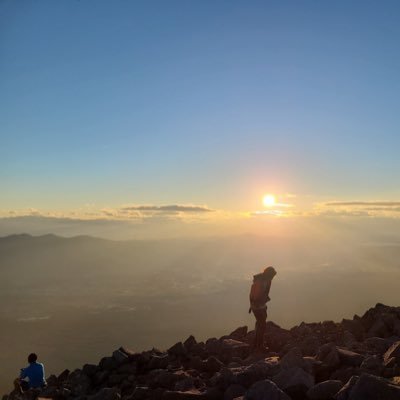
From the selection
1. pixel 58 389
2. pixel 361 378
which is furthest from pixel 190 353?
pixel 361 378

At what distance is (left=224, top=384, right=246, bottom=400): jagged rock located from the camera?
1053cm

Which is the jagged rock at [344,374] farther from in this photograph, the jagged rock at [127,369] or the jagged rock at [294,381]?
the jagged rock at [127,369]

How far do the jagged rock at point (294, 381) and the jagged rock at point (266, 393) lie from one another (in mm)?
583

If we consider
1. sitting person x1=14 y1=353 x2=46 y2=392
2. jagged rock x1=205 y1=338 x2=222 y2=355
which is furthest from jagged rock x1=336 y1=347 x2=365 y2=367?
sitting person x1=14 y1=353 x2=46 y2=392

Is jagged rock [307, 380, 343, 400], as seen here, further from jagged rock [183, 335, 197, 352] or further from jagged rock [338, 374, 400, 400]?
jagged rock [183, 335, 197, 352]

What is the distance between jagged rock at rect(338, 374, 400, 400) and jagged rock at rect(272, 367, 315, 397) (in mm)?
1492

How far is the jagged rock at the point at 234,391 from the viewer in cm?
1053

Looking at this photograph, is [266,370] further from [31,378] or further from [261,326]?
[31,378]

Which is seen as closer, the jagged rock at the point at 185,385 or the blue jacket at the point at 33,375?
the jagged rock at the point at 185,385

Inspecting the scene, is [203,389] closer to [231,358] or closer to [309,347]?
[231,358]

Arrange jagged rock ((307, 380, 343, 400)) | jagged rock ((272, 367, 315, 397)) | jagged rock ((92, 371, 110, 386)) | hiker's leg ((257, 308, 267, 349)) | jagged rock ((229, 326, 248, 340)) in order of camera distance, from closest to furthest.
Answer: jagged rock ((307, 380, 343, 400)) → jagged rock ((272, 367, 315, 397)) → jagged rock ((92, 371, 110, 386)) → hiker's leg ((257, 308, 267, 349)) → jagged rock ((229, 326, 248, 340))

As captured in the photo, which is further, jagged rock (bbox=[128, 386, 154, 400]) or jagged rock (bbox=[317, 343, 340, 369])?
jagged rock (bbox=[128, 386, 154, 400])

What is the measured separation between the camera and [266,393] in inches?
366

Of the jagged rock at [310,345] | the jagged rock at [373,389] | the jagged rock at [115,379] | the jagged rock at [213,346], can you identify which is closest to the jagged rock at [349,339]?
the jagged rock at [310,345]
